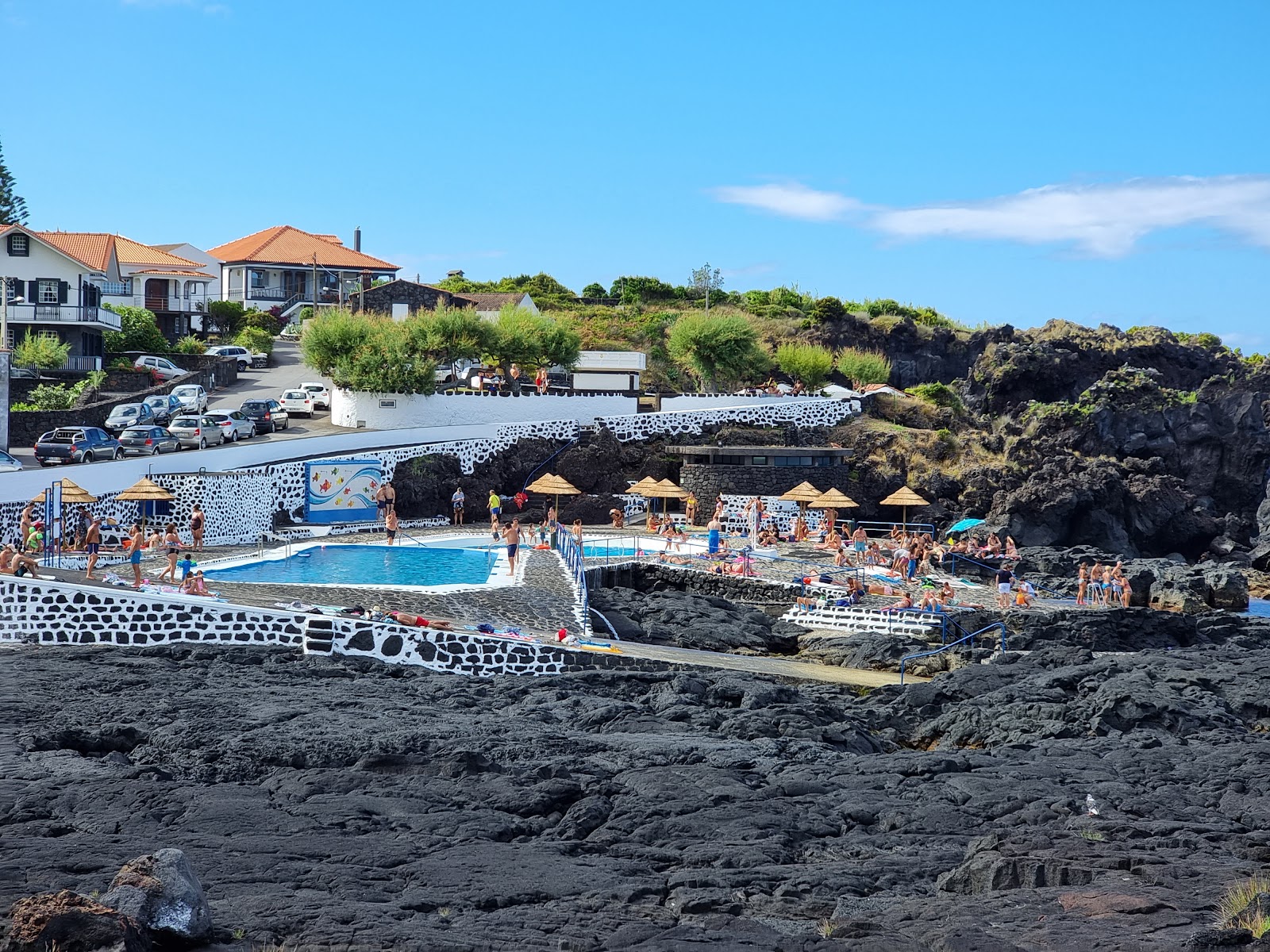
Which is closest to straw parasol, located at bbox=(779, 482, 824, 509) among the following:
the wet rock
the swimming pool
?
the swimming pool

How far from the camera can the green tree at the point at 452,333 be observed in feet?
158

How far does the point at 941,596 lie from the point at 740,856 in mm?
17979

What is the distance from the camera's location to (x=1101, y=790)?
15.1 meters

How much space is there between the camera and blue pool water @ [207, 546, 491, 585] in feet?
91.0

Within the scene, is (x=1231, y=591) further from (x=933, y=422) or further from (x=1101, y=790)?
(x=1101, y=790)

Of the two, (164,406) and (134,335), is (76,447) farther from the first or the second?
(134,335)

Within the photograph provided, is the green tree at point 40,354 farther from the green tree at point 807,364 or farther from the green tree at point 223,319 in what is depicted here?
the green tree at point 807,364

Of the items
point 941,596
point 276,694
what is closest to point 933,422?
point 941,596

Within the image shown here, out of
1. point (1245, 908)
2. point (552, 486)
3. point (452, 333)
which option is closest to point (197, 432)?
point (552, 486)

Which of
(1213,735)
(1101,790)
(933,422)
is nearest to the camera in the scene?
(1101,790)

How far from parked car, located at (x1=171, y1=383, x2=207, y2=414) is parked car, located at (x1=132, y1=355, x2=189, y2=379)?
6.58m

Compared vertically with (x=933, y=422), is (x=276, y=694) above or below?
below

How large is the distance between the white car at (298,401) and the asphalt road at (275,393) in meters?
0.31

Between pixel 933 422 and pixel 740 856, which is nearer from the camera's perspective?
pixel 740 856
